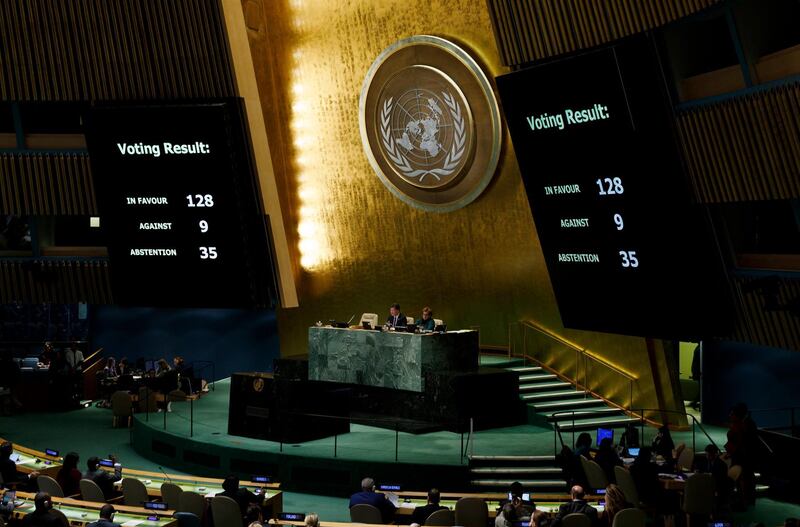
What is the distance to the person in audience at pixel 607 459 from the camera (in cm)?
1391

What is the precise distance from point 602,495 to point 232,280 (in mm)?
6408

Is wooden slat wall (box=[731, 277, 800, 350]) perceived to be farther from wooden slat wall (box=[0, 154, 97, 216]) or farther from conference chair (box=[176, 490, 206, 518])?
wooden slat wall (box=[0, 154, 97, 216])

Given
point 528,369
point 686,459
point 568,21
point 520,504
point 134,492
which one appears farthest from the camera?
point 528,369

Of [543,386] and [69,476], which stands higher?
[69,476]

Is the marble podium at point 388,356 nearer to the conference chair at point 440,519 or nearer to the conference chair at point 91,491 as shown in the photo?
the conference chair at point 91,491

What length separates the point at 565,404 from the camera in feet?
60.3

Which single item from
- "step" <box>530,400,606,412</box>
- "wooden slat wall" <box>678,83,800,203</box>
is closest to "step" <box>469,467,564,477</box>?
"step" <box>530,400,606,412</box>

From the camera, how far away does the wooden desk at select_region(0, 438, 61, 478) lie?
46.9 ft

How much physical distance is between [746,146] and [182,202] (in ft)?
26.7

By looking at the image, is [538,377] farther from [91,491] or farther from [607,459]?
[91,491]

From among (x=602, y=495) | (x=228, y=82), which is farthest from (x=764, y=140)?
(x=228, y=82)

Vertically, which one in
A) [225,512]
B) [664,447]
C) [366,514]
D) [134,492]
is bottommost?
[664,447]

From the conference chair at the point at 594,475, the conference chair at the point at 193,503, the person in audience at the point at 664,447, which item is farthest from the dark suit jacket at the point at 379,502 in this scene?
the person in audience at the point at 664,447

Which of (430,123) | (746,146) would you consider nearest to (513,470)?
(746,146)
